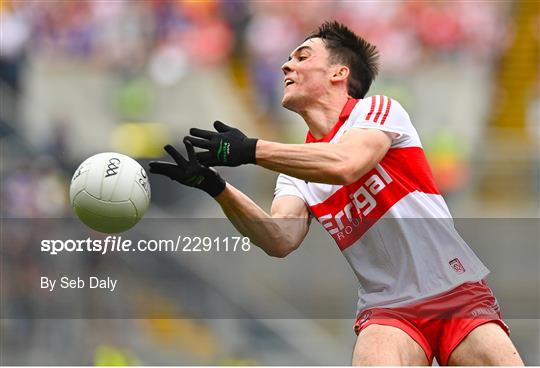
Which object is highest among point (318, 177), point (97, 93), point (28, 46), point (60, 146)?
point (28, 46)

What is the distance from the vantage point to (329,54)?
4.65 meters

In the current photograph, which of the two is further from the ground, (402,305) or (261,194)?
(261,194)

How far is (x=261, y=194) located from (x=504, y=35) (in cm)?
347

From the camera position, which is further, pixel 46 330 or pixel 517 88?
pixel 517 88

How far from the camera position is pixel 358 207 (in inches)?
166

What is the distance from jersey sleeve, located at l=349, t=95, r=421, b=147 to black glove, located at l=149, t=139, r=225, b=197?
585 millimetres

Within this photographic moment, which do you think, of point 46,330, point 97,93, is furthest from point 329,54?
point 97,93

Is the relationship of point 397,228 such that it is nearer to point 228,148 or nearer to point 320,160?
point 320,160

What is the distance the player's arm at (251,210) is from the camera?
408 centimetres

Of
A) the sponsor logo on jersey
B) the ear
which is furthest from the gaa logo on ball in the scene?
the ear

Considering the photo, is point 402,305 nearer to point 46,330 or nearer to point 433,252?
point 433,252

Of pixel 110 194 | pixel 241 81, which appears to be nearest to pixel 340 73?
pixel 110 194

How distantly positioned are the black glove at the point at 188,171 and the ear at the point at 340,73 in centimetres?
75

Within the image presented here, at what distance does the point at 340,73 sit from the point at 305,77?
170 millimetres
